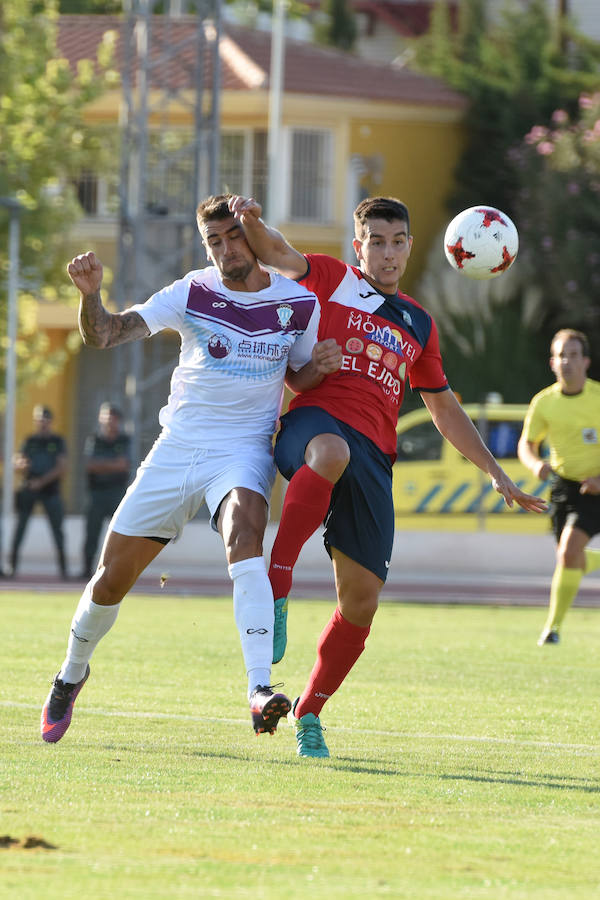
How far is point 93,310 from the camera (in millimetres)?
6691

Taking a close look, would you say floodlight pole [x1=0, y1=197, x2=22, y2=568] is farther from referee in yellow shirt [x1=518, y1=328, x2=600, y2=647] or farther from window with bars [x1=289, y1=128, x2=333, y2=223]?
referee in yellow shirt [x1=518, y1=328, x2=600, y2=647]


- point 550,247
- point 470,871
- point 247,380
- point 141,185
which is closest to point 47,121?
point 141,185

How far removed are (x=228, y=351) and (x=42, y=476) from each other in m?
14.5

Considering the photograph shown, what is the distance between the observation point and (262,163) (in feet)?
120

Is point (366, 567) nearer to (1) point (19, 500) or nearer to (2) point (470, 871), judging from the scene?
(2) point (470, 871)

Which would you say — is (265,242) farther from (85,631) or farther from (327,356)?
(85,631)

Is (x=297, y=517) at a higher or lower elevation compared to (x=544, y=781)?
higher

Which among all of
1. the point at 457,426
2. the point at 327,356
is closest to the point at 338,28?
the point at 457,426

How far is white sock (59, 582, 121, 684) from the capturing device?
7195mm

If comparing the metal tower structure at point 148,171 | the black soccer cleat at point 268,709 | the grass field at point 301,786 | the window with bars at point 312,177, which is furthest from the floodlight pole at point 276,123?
the black soccer cleat at point 268,709

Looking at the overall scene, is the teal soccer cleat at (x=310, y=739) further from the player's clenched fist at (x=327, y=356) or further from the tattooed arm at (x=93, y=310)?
the tattooed arm at (x=93, y=310)

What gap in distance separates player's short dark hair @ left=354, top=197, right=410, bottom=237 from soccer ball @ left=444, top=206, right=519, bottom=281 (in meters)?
0.75

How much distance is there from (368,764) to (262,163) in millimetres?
30522

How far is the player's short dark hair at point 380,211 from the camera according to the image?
23.9 feet
